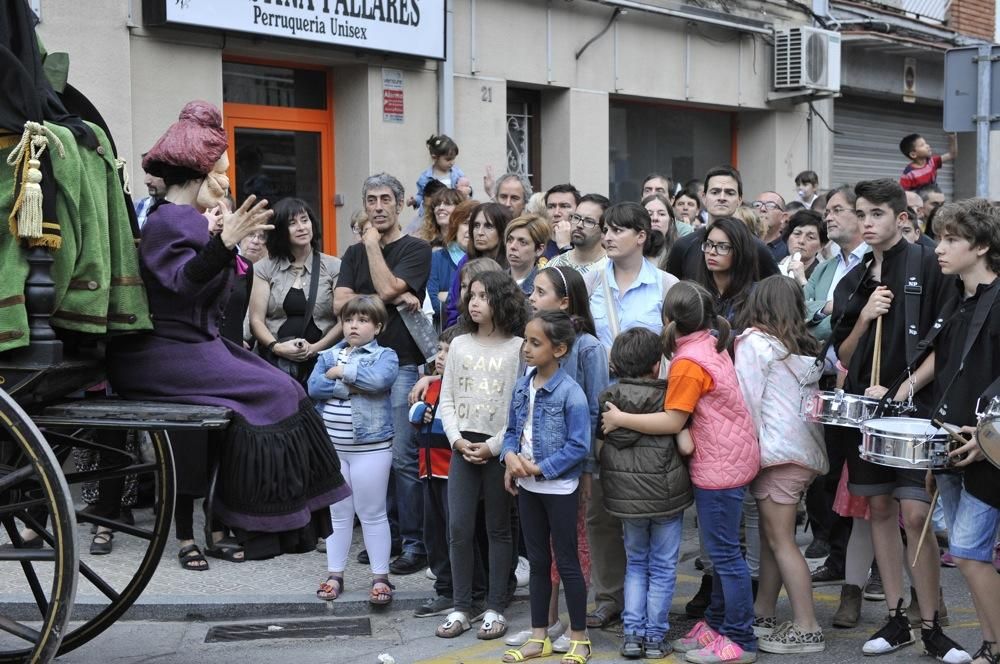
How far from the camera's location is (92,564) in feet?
23.3

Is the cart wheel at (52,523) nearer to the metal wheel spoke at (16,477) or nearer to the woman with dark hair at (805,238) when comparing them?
the metal wheel spoke at (16,477)

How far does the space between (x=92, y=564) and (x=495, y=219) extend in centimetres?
296

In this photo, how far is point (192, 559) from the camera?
705cm

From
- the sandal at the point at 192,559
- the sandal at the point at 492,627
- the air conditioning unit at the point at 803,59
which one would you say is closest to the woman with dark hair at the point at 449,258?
the sandal at the point at 192,559

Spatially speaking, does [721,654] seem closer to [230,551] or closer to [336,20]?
[230,551]

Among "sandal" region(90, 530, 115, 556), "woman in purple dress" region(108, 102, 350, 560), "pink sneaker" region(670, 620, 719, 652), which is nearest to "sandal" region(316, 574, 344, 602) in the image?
"sandal" region(90, 530, 115, 556)

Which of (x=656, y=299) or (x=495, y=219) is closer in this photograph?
(x=656, y=299)

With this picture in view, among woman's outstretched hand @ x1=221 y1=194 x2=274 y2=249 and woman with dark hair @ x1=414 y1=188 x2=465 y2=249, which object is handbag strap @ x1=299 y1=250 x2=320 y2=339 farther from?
woman's outstretched hand @ x1=221 y1=194 x2=274 y2=249

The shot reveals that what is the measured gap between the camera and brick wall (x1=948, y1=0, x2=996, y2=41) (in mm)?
20234

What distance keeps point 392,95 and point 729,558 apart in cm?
689

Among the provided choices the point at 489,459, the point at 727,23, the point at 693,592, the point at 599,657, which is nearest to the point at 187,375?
the point at 489,459

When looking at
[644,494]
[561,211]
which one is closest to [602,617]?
[644,494]

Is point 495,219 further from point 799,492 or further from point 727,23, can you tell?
point 727,23

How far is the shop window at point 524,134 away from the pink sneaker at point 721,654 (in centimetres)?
809
